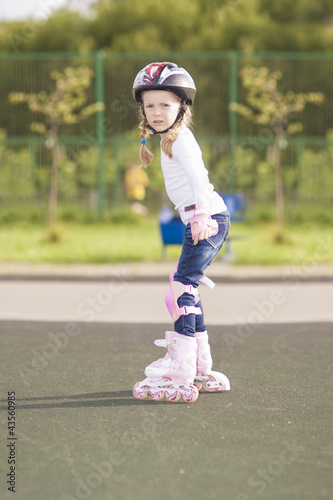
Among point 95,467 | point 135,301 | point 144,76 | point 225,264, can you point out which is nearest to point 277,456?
point 95,467

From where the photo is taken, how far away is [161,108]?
15.3 feet

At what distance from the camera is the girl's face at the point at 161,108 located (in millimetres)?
4660

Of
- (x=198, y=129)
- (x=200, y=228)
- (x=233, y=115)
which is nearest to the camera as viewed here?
(x=200, y=228)

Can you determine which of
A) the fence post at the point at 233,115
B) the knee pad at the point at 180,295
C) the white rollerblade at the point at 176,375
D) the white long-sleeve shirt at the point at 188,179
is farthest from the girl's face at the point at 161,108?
the fence post at the point at 233,115

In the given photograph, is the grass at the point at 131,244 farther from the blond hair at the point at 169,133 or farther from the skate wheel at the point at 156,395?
the skate wheel at the point at 156,395

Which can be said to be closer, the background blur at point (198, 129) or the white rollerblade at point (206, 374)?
the white rollerblade at point (206, 374)

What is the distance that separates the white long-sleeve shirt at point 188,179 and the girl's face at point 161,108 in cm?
11

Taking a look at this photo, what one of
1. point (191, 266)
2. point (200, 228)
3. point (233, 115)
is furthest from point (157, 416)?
point (233, 115)

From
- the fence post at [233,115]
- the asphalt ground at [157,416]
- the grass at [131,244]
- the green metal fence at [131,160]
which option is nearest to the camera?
the asphalt ground at [157,416]

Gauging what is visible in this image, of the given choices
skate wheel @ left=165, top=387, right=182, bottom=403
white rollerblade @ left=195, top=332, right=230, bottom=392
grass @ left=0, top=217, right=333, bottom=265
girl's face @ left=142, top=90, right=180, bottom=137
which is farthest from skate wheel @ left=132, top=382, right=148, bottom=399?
grass @ left=0, top=217, right=333, bottom=265

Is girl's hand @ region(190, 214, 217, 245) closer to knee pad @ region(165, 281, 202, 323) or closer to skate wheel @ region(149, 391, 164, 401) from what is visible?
knee pad @ region(165, 281, 202, 323)

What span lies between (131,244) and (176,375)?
761 centimetres

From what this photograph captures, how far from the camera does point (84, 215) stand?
15719 mm

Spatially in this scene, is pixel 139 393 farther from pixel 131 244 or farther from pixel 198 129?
pixel 198 129
